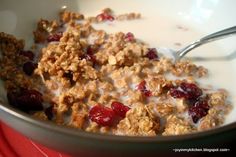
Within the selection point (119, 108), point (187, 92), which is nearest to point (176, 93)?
point (187, 92)

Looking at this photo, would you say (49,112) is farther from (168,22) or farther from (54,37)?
(168,22)

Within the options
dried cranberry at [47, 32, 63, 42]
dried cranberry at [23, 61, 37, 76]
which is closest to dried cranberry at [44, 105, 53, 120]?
dried cranberry at [23, 61, 37, 76]

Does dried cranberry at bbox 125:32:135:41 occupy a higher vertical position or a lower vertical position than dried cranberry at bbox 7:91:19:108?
higher

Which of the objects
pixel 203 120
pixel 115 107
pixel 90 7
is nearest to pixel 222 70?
pixel 203 120

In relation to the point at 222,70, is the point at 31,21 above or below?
above

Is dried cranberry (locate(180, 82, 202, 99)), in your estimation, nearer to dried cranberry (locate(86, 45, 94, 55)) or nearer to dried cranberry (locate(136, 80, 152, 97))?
dried cranberry (locate(136, 80, 152, 97))

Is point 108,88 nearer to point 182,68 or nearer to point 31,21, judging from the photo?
point 182,68
